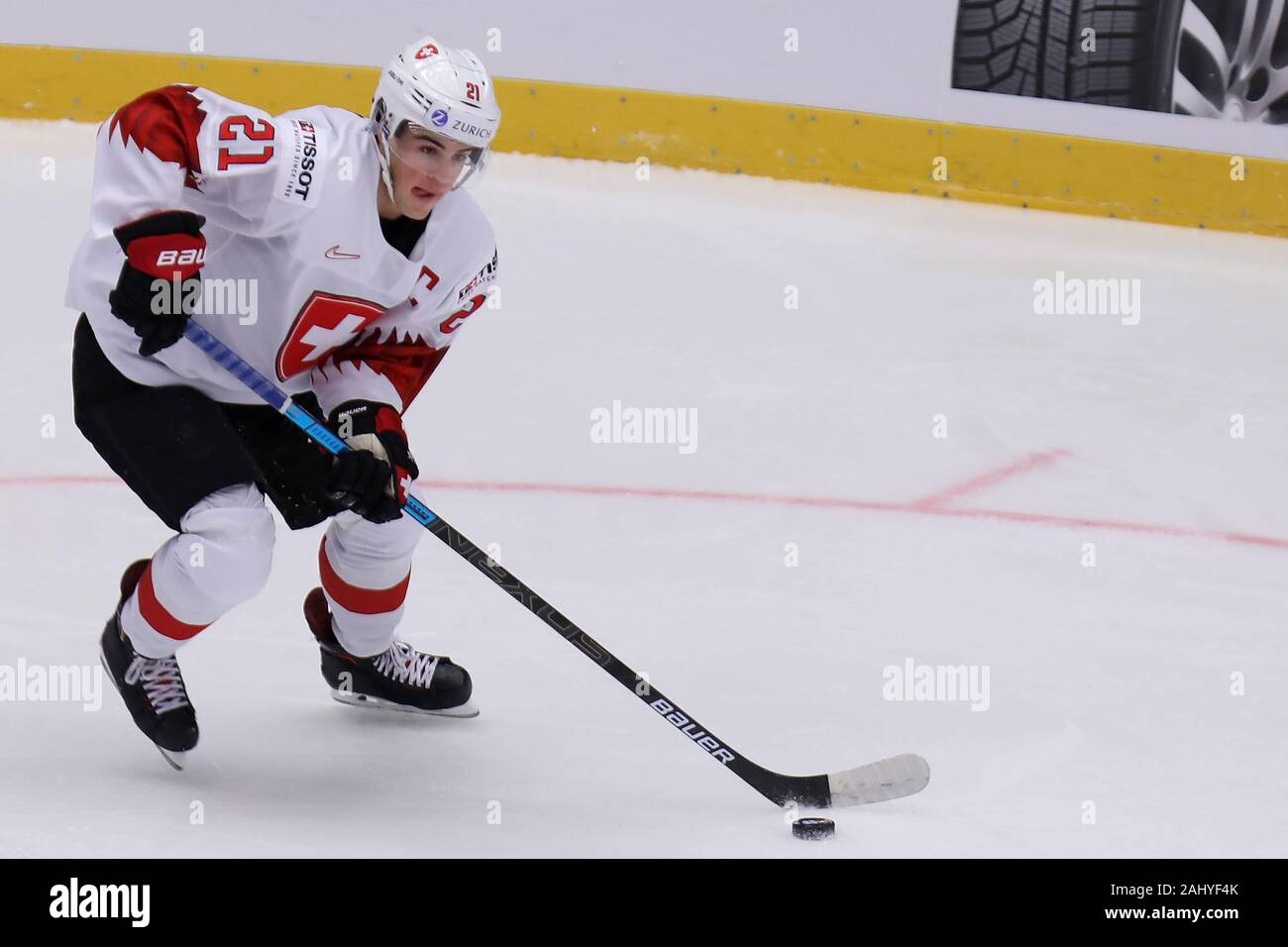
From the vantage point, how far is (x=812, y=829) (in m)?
2.53

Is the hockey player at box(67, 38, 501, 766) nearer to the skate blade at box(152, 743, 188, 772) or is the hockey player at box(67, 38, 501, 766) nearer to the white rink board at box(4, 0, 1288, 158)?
the skate blade at box(152, 743, 188, 772)

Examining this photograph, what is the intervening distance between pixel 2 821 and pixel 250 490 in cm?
56

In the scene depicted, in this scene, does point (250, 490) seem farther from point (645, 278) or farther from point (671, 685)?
point (645, 278)

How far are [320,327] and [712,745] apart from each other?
860 millimetres

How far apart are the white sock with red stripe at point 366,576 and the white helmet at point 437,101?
564 mm

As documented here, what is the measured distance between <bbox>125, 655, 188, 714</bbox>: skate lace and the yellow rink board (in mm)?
3782

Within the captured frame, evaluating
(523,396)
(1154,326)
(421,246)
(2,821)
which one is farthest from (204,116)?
(1154,326)

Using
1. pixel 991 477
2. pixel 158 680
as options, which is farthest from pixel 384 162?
pixel 991 477

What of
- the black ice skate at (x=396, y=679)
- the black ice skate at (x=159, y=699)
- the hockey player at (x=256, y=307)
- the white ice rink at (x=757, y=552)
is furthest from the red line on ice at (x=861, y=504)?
the black ice skate at (x=159, y=699)

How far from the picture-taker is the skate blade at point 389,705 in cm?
298

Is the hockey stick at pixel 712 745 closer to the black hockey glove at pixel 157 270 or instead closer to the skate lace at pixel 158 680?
the black hockey glove at pixel 157 270

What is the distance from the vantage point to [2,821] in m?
2.41

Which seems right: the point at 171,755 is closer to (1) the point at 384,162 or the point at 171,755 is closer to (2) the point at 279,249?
(2) the point at 279,249
